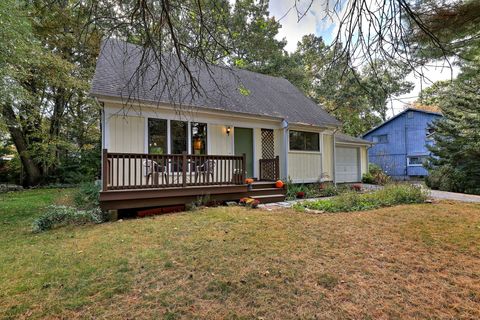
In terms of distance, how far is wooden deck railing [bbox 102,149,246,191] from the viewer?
6535 millimetres

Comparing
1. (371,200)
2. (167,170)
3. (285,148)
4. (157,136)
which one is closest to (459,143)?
(371,200)

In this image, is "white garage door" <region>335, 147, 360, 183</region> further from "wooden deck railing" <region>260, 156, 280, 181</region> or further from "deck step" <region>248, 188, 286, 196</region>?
"deck step" <region>248, 188, 286, 196</region>

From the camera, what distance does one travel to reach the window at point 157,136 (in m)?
7.87

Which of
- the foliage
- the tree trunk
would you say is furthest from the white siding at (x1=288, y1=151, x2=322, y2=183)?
the tree trunk

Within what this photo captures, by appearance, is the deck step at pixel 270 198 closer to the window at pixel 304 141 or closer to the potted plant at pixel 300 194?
the potted plant at pixel 300 194

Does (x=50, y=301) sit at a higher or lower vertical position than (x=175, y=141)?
lower

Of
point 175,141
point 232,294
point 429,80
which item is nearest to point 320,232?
point 232,294

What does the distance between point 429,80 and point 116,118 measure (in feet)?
23.2

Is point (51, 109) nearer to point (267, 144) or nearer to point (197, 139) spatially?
point (197, 139)

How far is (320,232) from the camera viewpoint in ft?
16.4

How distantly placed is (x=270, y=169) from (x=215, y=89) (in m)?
3.71

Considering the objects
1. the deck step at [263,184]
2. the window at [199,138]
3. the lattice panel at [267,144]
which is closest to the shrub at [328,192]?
the deck step at [263,184]

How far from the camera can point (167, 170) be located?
24.2 ft

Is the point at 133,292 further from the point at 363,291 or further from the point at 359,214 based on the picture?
the point at 359,214
